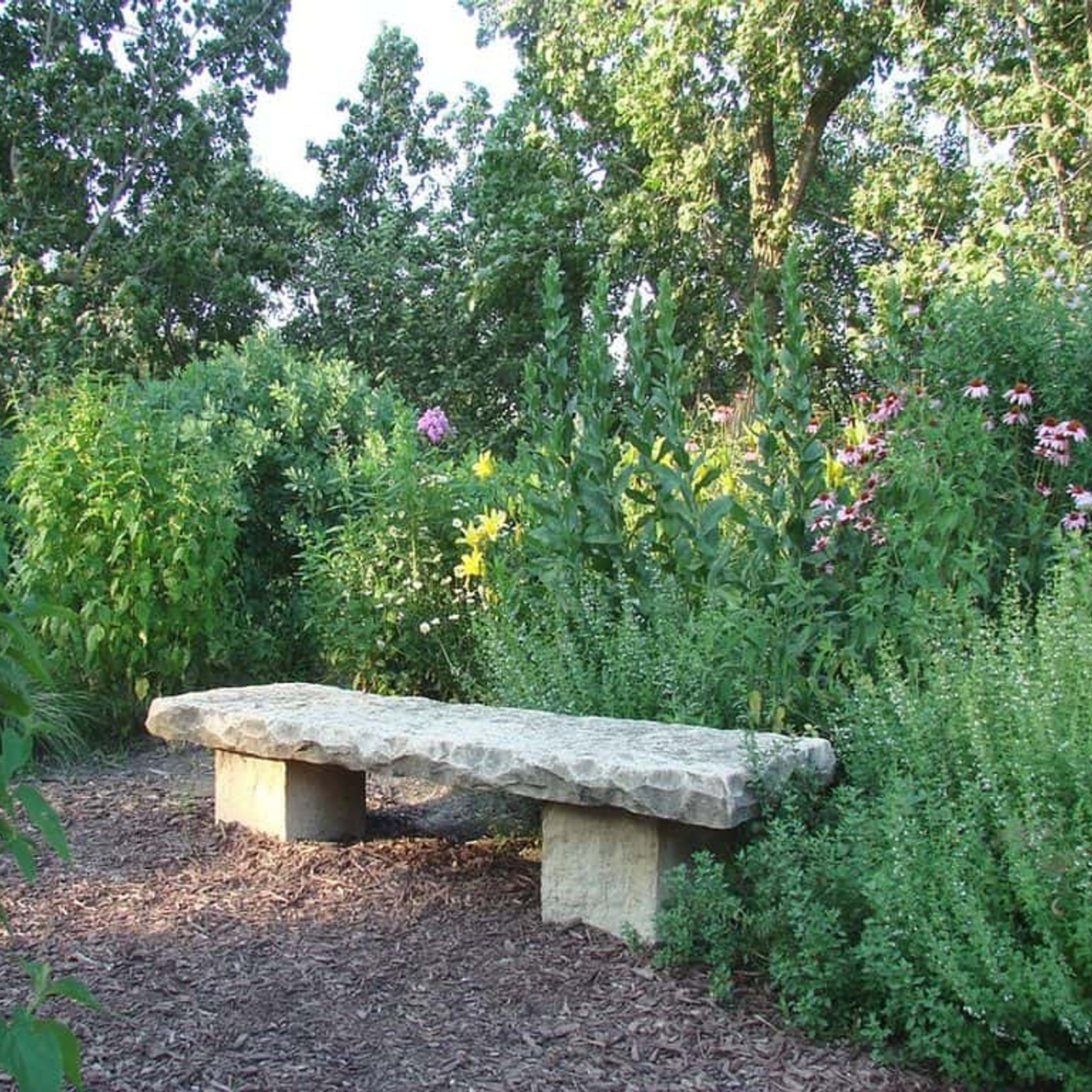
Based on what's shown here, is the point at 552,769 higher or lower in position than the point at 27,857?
lower

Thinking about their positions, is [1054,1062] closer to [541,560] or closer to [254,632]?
[541,560]

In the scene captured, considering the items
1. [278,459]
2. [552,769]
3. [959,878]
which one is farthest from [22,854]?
[278,459]

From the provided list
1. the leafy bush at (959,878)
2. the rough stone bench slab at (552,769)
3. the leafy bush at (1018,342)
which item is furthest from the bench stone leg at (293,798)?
the leafy bush at (1018,342)

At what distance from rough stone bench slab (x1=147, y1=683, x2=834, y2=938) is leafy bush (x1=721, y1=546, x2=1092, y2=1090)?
204 millimetres

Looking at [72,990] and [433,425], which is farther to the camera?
[433,425]

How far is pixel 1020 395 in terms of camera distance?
14.4ft

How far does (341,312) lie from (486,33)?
17.0 ft

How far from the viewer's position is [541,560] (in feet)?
15.5

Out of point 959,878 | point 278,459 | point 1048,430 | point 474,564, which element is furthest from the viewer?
point 278,459

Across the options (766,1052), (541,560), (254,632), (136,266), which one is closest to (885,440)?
(541,560)

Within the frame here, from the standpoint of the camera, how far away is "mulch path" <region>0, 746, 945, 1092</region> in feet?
8.37

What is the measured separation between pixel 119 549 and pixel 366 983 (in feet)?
9.65

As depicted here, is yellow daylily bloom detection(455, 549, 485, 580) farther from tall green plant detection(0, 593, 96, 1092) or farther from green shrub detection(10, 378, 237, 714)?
tall green plant detection(0, 593, 96, 1092)

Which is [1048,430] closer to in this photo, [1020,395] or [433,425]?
[1020,395]
